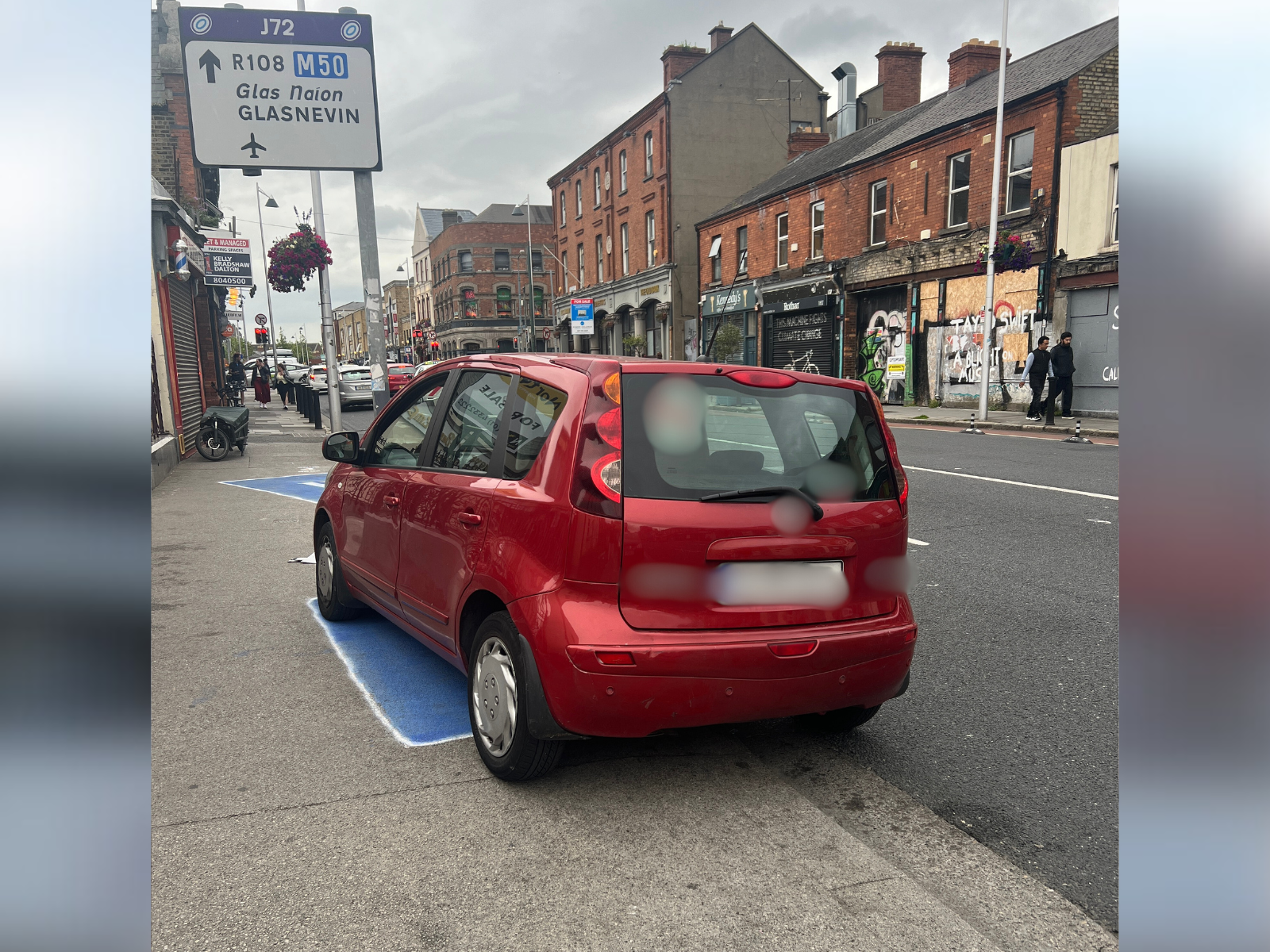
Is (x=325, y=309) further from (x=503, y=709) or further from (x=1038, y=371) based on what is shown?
(x=503, y=709)

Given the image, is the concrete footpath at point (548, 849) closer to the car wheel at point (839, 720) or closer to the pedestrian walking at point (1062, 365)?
the car wheel at point (839, 720)

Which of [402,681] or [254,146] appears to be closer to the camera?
[402,681]

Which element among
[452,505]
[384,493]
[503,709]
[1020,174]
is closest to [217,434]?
[384,493]

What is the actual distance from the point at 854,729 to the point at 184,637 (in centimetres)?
403

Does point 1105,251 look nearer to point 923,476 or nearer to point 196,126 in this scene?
point 923,476

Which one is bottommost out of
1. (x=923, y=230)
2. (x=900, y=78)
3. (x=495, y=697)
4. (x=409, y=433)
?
(x=495, y=697)

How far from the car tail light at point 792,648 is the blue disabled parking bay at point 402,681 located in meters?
1.56

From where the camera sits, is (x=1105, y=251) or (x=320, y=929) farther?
(x=1105, y=251)

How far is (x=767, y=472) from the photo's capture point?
131 inches

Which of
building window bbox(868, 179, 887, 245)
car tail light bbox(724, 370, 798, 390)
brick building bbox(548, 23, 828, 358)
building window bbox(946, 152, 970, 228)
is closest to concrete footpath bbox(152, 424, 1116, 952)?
car tail light bbox(724, 370, 798, 390)

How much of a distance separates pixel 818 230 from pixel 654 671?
30031mm

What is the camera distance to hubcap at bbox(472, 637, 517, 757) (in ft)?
10.9

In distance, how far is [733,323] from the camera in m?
35.2
